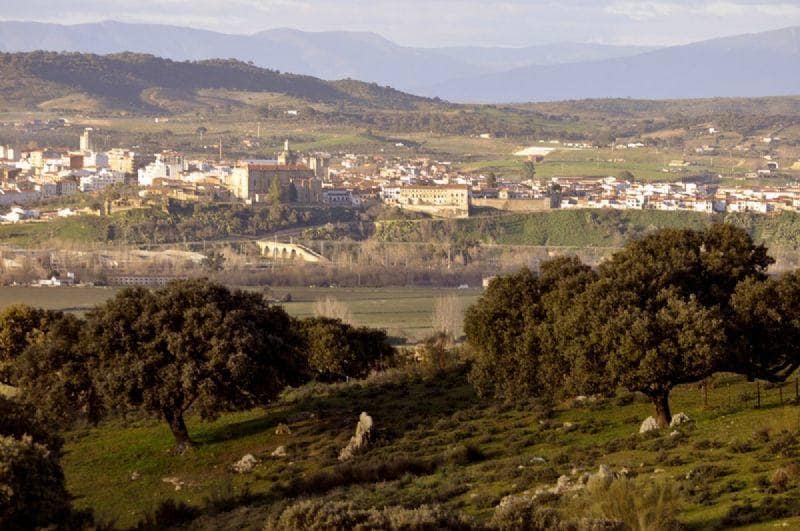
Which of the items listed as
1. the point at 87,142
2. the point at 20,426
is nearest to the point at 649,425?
the point at 20,426

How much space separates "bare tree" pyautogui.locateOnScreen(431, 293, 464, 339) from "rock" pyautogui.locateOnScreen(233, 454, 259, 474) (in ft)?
68.9

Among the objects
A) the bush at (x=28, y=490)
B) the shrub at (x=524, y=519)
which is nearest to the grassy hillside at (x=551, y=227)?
the bush at (x=28, y=490)

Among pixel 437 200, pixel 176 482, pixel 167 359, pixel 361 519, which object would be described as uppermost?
pixel 361 519

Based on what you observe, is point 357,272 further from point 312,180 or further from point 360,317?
point 312,180

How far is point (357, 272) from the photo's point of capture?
72.5 meters

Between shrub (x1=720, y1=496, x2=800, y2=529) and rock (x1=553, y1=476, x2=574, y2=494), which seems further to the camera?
rock (x1=553, y1=476, x2=574, y2=494)

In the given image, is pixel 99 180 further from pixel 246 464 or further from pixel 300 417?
pixel 246 464

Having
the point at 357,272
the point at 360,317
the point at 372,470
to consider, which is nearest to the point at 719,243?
the point at 372,470

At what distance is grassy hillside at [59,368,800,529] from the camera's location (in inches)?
716

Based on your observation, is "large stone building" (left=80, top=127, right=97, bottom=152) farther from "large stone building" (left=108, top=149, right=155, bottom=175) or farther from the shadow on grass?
the shadow on grass

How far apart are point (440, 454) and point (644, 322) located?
142 inches

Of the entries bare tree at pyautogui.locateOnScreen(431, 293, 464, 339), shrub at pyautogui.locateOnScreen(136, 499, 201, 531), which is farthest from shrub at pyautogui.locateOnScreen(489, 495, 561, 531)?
bare tree at pyautogui.locateOnScreen(431, 293, 464, 339)

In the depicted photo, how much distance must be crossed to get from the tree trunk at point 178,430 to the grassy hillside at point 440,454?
0.84ft

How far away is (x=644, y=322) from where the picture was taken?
22734 mm
